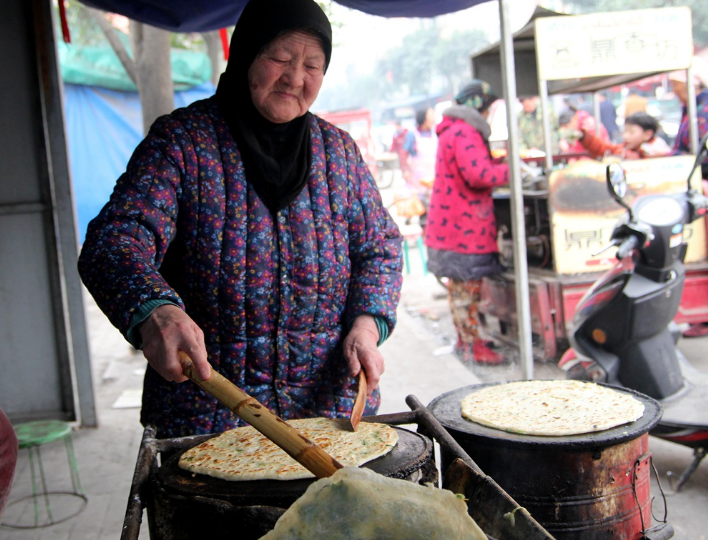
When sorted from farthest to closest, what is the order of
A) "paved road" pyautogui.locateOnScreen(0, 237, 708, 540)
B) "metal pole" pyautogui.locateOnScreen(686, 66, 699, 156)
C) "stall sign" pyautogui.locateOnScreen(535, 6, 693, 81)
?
"metal pole" pyautogui.locateOnScreen(686, 66, 699, 156)
"stall sign" pyautogui.locateOnScreen(535, 6, 693, 81)
"paved road" pyautogui.locateOnScreen(0, 237, 708, 540)

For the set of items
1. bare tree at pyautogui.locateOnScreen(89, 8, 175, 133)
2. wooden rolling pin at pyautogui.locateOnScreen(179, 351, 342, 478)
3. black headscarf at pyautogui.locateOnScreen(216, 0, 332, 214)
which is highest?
bare tree at pyautogui.locateOnScreen(89, 8, 175, 133)

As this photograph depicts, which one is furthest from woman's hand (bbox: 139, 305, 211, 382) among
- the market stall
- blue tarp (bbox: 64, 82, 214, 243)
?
blue tarp (bbox: 64, 82, 214, 243)

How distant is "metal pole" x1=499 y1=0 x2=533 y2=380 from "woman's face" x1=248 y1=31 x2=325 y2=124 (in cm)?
244

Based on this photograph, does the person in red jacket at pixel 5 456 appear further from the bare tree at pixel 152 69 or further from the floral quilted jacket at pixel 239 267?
the bare tree at pixel 152 69

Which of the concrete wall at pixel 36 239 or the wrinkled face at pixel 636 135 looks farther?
the wrinkled face at pixel 636 135

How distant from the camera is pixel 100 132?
11148 millimetres

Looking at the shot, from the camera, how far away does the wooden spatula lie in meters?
1.78

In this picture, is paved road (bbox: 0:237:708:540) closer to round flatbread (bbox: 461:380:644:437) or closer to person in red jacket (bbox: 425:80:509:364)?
person in red jacket (bbox: 425:80:509:364)

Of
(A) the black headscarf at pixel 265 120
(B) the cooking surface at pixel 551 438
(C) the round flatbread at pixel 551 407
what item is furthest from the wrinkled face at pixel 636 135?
(A) the black headscarf at pixel 265 120

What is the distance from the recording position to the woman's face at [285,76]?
1.95 meters

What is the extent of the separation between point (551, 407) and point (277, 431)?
1.08 meters

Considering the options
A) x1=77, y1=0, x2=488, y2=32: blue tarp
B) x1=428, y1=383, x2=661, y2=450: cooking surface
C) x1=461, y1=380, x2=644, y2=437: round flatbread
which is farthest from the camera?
x1=77, y1=0, x2=488, y2=32: blue tarp

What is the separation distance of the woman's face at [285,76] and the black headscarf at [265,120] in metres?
0.03

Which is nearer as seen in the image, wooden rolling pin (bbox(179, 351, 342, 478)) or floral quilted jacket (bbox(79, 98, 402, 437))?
wooden rolling pin (bbox(179, 351, 342, 478))
